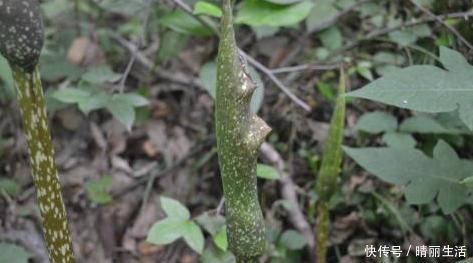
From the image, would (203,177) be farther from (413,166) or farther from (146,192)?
(413,166)

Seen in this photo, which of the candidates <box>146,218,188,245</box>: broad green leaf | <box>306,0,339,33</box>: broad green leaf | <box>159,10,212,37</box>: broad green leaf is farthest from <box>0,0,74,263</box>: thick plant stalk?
<box>306,0,339,33</box>: broad green leaf

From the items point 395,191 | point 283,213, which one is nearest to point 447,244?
point 395,191

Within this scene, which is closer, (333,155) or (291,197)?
(333,155)

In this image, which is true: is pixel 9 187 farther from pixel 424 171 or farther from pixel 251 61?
pixel 424 171

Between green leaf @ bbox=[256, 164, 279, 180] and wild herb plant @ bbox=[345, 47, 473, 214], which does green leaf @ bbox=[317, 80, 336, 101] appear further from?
green leaf @ bbox=[256, 164, 279, 180]

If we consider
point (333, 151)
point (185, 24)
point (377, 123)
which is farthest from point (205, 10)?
point (377, 123)
